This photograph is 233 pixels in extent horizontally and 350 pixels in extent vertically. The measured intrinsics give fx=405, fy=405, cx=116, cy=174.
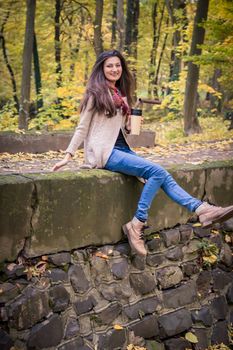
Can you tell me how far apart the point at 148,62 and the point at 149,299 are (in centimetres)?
2134

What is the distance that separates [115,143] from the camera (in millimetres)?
4227

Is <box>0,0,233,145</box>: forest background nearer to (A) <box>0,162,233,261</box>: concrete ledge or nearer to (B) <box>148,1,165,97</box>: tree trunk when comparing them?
(B) <box>148,1,165,97</box>: tree trunk

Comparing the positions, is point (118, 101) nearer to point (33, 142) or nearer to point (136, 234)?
point (136, 234)

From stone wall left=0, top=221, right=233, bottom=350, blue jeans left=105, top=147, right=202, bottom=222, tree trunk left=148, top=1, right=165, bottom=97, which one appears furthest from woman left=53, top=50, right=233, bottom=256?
tree trunk left=148, top=1, right=165, bottom=97

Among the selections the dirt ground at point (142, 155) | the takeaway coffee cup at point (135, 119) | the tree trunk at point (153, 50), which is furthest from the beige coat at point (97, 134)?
the tree trunk at point (153, 50)

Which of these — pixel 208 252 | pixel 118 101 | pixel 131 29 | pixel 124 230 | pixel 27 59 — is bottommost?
pixel 208 252

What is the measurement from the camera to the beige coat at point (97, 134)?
404cm

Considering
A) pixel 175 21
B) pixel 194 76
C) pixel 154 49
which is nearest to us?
pixel 194 76

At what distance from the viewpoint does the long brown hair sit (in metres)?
4.01

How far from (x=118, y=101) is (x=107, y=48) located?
46.3ft

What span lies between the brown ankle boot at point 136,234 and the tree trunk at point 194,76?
7342 mm

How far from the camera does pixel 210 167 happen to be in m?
4.87

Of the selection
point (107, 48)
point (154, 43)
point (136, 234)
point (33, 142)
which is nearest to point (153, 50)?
point (154, 43)

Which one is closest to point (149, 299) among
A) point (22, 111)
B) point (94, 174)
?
point (94, 174)
